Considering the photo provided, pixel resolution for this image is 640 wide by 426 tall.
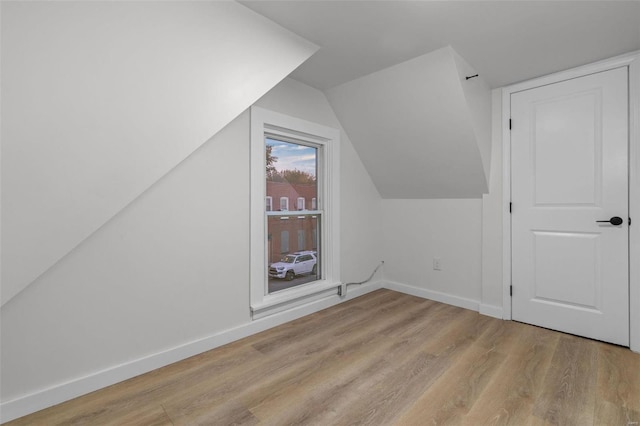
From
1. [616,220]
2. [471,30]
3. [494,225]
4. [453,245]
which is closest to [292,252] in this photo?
[453,245]

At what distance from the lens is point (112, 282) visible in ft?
5.84

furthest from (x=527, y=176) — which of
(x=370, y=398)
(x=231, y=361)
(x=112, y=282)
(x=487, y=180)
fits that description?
(x=112, y=282)

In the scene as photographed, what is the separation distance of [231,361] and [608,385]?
2.33 metres

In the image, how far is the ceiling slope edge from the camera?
96.9 inches

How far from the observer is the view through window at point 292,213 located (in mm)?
2760

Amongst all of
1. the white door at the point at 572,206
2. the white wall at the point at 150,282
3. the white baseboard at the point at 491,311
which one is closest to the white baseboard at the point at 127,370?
the white wall at the point at 150,282

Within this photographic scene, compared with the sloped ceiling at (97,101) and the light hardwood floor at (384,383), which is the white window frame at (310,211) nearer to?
the light hardwood floor at (384,383)

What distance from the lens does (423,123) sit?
2.79m

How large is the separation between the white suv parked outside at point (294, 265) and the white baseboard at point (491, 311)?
1.72 m

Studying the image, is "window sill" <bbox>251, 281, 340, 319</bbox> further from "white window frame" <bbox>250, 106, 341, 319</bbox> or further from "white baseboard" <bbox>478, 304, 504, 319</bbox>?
"white baseboard" <bbox>478, 304, 504, 319</bbox>

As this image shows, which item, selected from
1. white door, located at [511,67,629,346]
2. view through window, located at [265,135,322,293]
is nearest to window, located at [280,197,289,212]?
view through window, located at [265,135,322,293]

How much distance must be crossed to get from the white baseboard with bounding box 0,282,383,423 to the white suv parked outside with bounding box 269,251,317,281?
341 mm

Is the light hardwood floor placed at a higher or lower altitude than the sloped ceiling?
lower

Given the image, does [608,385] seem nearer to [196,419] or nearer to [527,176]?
[527,176]
